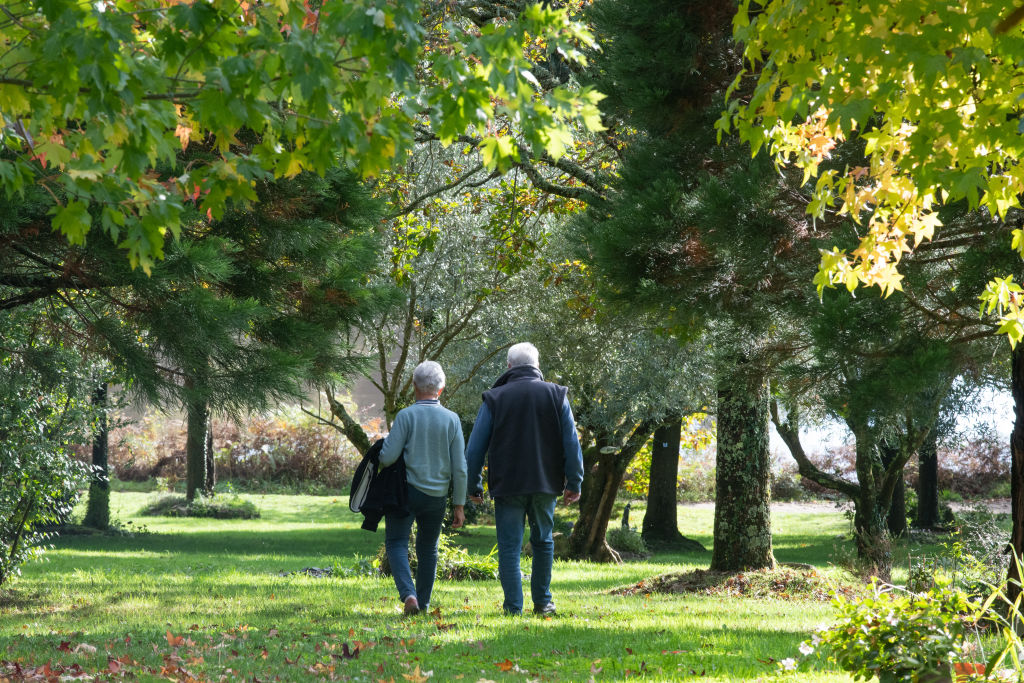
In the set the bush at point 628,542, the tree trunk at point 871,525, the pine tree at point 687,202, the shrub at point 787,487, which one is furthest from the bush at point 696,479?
the pine tree at point 687,202

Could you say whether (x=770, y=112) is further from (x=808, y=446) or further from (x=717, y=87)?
(x=808, y=446)

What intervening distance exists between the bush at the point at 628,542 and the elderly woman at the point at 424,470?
34.1 ft

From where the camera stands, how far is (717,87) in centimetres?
745

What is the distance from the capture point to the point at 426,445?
22.6 feet

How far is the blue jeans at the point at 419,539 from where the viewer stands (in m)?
6.95

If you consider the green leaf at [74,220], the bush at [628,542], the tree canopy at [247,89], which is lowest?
the bush at [628,542]

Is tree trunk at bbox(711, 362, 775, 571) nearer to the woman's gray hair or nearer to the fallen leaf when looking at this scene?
the woman's gray hair

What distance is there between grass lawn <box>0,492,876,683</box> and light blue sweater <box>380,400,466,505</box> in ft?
3.20

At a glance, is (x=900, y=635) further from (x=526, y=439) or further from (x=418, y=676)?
(x=526, y=439)

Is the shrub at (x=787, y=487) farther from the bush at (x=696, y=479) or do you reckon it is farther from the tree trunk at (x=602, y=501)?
the tree trunk at (x=602, y=501)

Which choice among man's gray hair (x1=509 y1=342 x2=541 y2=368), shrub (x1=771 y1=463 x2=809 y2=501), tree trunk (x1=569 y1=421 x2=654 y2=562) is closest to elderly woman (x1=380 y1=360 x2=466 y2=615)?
man's gray hair (x1=509 y1=342 x2=541 y2=368)

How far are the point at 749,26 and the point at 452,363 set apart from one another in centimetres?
1342

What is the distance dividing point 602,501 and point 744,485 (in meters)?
4.46

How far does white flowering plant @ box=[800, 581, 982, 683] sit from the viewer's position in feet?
12.3
